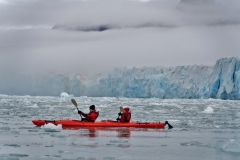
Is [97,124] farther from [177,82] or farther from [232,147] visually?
[177,82]

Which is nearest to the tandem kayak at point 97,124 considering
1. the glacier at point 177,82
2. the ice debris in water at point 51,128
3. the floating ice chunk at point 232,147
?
the ice debris in water at point 51,128

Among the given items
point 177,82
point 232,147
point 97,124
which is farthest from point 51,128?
point 177,82

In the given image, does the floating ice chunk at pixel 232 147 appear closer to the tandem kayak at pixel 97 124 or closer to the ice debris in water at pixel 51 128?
the tandem kayak at pixel 97 124

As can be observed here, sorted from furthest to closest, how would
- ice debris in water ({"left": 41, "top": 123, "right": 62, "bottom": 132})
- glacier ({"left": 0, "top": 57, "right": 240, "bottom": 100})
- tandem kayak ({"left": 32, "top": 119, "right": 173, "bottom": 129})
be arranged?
glacier ({"left": 0, "top": 57, "right": 240, "bottom": 100}), tandem kayak ({"left": 32, "top": 119, "right": 173, "bottom": 129}), ice debris in water ({"left": 41, "top": 123, "right": 62, "bottom": 132})

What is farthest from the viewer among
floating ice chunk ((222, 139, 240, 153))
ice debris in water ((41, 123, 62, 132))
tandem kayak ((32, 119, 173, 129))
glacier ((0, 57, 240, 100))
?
glacier ((0, 57, 240, 100))

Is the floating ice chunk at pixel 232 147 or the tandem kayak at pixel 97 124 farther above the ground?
the tandem kayak at pixel 97 124

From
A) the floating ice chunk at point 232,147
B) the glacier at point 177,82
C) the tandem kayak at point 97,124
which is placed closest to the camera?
the floating ice chunk at point 232,147

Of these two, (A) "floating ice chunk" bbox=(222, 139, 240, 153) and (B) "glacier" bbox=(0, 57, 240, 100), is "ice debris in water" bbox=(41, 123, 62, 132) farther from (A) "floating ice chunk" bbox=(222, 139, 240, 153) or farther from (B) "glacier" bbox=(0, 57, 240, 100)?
(B) "glacier" bbox=(0, 57, 240, 100)

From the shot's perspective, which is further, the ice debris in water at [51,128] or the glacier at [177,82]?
the glacier at [177,82]

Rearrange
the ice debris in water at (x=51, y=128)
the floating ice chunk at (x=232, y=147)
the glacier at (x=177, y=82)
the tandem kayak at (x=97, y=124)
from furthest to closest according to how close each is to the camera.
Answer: the glacier at (x=177, y=82) → the tandem kayak at (x=97, y=124) → the ice debris in water at (x=51, y=128) → the floating ice chunk at (x=232, y=147)

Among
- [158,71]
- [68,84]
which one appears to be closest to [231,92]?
[158,71]

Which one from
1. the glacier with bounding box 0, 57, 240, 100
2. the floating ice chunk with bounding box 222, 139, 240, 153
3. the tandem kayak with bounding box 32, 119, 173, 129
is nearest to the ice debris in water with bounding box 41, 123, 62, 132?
the tandem kayak with bounding box 32, 119, 173, 129

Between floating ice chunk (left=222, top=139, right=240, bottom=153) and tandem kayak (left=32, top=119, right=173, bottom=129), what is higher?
tandem kayak (left=32, top=119, right=173, bottom=129)

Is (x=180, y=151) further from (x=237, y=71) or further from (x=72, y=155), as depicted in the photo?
(x=237, y=71)
